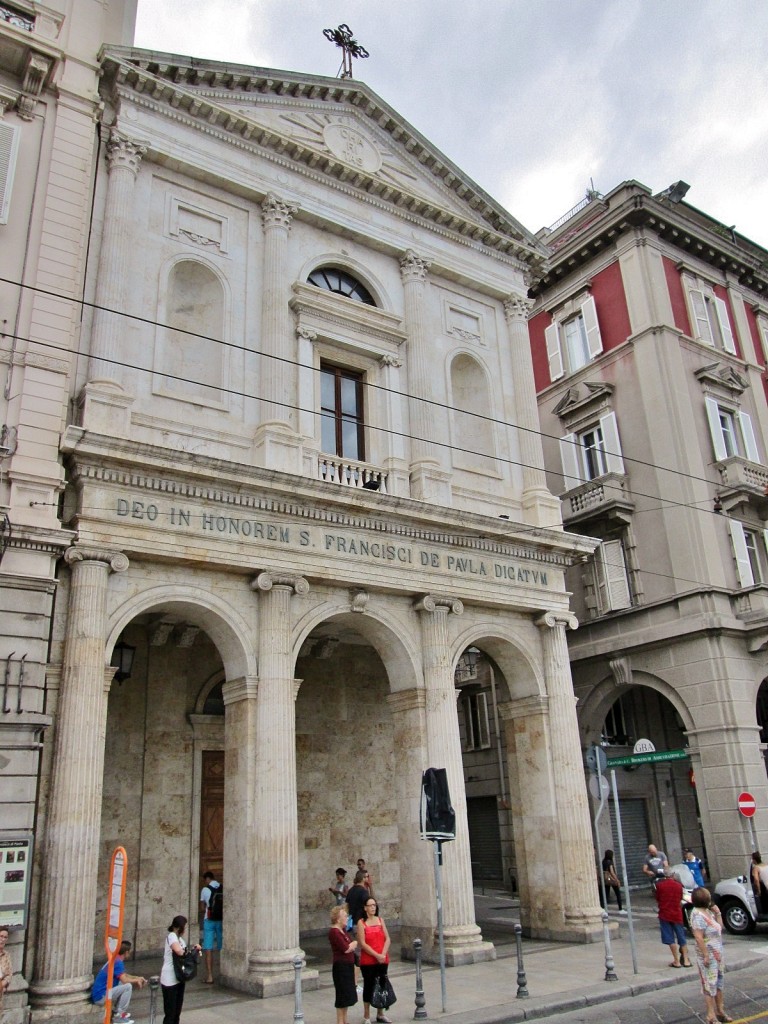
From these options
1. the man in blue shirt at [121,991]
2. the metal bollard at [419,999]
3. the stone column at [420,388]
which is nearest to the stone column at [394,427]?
the stone column at [420,388]

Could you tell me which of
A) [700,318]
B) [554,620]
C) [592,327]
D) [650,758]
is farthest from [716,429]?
[554,620]

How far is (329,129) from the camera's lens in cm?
1955

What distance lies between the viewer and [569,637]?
25.0 m

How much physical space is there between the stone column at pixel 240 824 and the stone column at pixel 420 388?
223 inches

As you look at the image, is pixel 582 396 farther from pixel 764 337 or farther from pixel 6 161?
pixel 6 161

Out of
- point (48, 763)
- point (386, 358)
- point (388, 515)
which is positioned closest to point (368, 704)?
point (388, 515)

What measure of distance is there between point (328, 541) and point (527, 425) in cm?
695

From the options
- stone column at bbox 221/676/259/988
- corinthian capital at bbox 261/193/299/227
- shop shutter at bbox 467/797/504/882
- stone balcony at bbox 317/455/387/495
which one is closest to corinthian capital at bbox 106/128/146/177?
corinthian capital at bbox 261/193/299/227

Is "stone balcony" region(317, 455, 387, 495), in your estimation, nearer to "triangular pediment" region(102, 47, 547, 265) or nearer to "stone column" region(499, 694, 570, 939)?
"stone column" region(499, 694, 570, 939)

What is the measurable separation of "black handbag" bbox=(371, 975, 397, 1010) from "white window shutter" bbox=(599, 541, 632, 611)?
14908 millimetres

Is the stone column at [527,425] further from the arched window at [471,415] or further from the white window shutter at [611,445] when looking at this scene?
A: the white window shutter at [611,445]

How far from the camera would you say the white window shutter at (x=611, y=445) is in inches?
989

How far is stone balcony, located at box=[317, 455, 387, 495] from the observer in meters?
16.5

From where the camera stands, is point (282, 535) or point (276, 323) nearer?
point (282, 535)
